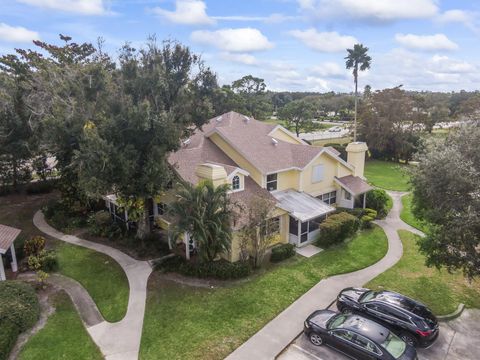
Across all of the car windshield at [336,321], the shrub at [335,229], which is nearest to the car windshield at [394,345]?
the car windshield at [336,321]

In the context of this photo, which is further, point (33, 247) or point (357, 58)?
point (357, 58)

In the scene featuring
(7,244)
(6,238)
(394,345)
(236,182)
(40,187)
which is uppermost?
(236,182)

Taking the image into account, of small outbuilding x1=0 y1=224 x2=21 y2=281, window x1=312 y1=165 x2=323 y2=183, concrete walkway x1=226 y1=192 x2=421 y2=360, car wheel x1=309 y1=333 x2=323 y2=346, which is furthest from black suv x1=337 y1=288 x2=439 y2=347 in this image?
small outbuilding x1=0 y1=224 x2=21 y2=281

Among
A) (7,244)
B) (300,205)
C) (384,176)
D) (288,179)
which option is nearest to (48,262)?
(7,244)

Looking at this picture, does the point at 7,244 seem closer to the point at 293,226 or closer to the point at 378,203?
the point at 293,226

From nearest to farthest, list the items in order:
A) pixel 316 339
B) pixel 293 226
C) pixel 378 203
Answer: pixel 316 339
pixel 293 226
pixel 378 203

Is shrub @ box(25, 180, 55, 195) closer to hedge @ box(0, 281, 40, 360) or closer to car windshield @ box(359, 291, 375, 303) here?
hedge @ box(0, 281, 40, 360)
